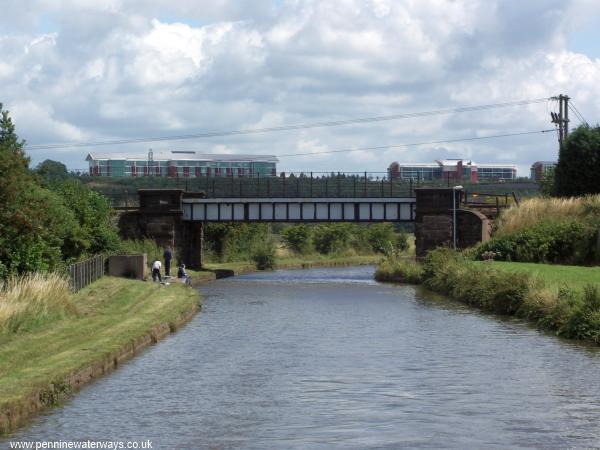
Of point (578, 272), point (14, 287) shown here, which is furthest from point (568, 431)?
point (578, 272)

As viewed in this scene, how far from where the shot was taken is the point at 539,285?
4116 cm

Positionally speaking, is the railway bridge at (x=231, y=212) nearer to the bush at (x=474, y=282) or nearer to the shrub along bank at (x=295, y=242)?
the shrub along bank at (x=295, y=242)

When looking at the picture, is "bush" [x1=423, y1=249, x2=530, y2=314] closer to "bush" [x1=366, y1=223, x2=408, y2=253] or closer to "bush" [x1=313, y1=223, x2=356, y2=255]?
"bush" [x1=313, y1=223, x2=356, y2=255]

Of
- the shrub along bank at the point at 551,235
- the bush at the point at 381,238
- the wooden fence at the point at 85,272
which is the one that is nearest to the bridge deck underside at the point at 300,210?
the shrub along bank at the point at 551,235

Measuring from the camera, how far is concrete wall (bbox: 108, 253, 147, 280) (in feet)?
191

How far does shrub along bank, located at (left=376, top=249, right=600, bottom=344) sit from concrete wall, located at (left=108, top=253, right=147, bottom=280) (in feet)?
54.2

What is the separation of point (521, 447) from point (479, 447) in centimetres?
73

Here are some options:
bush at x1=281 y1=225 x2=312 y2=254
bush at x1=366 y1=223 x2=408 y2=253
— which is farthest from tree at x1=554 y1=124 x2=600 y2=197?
bush at x1=366 y1=223 x2=408 y2=253

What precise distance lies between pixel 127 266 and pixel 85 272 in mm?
9107

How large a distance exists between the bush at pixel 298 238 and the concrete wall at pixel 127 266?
163 ft

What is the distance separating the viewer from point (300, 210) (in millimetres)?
84875

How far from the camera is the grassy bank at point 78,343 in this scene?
21.1 meters

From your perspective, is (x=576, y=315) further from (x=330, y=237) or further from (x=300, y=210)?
(x=330, y=237)

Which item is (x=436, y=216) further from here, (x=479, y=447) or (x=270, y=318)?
(x=479, y=447)
